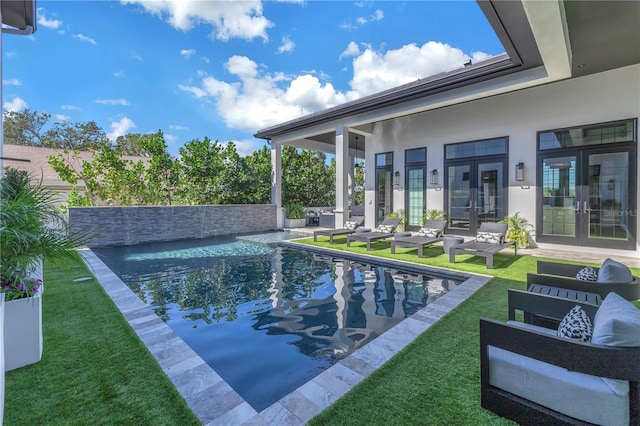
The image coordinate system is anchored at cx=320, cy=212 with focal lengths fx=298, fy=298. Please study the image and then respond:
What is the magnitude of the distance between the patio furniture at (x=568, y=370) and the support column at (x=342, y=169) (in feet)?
30.1

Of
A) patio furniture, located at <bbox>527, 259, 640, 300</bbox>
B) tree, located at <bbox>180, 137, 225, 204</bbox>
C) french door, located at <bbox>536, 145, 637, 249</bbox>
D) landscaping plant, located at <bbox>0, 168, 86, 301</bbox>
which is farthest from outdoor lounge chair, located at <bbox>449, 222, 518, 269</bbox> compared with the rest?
tree, located at <bbox>180, 137, 225, 204</bbox>

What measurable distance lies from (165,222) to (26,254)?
9474mm

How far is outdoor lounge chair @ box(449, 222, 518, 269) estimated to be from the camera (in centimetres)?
635

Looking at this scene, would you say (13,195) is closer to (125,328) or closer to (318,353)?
(125,328)

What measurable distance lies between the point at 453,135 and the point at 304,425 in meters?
9.93

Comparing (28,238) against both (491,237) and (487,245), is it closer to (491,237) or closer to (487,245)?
(487,245)

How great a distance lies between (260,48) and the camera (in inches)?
567

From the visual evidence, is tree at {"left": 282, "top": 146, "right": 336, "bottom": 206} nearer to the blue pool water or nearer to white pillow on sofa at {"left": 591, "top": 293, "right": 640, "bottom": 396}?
the blue pool water

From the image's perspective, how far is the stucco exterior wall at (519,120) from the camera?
715 centimetres

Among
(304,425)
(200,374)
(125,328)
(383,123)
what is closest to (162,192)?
(383,123)

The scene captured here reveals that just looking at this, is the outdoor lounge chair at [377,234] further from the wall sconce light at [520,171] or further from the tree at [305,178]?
the tree at [305,178]

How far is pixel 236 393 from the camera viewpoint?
2295mm

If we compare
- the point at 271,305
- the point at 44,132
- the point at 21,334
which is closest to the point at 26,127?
the point at 44,132

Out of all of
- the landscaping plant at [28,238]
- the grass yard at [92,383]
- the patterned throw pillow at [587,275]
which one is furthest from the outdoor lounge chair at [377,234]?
the landscaping plant at [28,238]
